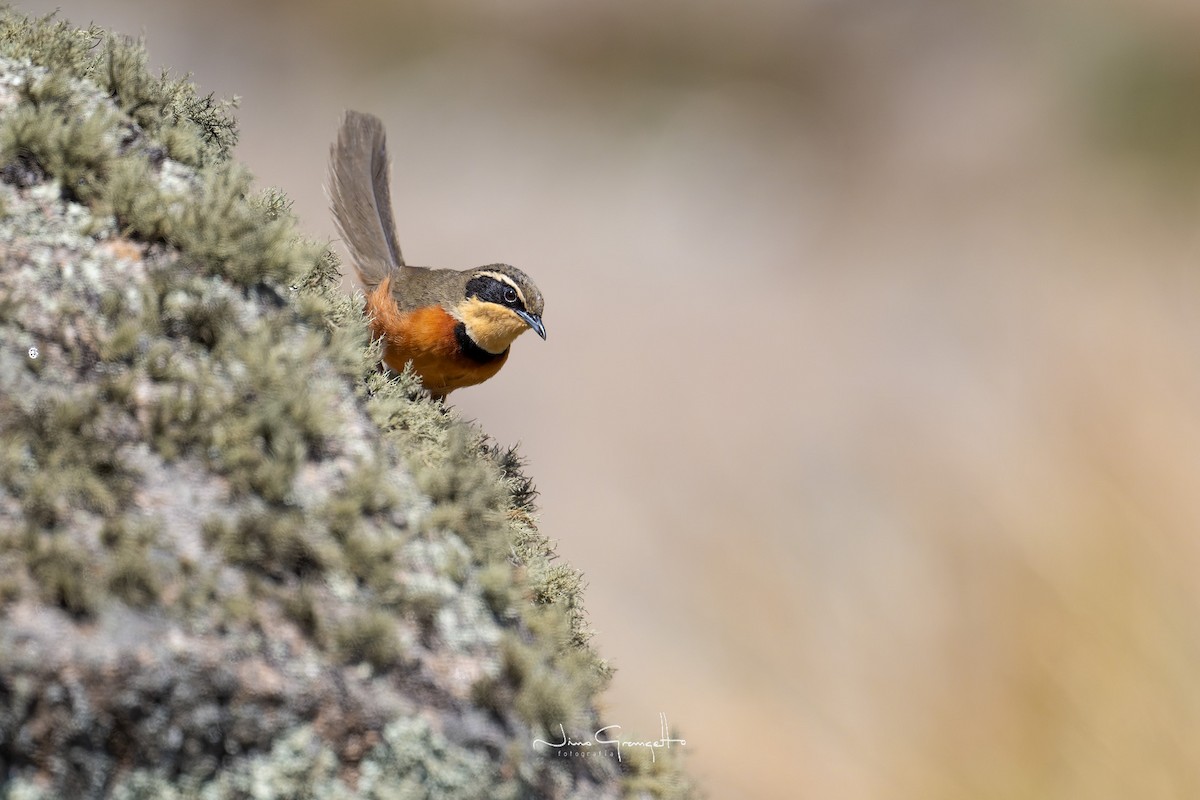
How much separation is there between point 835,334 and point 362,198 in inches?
480

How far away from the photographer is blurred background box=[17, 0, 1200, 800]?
919cm

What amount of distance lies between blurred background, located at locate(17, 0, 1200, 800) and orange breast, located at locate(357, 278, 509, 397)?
77 cm

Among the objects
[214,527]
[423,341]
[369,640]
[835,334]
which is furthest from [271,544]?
[835,334]

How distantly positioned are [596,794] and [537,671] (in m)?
0.43

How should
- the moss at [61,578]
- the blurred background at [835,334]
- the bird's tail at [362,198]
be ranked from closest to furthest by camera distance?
the moss at [61,578] → the bird's tail at [362,198] → the blurred background at [835,334]

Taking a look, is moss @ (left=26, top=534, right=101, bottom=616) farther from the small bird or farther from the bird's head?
the bird's head

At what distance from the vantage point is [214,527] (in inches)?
104

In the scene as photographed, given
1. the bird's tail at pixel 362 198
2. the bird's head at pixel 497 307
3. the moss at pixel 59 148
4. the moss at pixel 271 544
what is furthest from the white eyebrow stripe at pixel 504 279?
the moss at pixel 271 544

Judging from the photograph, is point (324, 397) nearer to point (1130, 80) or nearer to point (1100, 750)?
point (1100, 750)

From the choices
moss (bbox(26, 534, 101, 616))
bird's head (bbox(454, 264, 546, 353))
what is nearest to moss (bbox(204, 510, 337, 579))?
moss (bbox(26, 534, 101, 616))

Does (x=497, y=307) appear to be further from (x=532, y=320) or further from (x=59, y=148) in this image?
(x=59, y=148)

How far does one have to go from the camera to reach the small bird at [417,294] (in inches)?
221

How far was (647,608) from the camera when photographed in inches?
453
